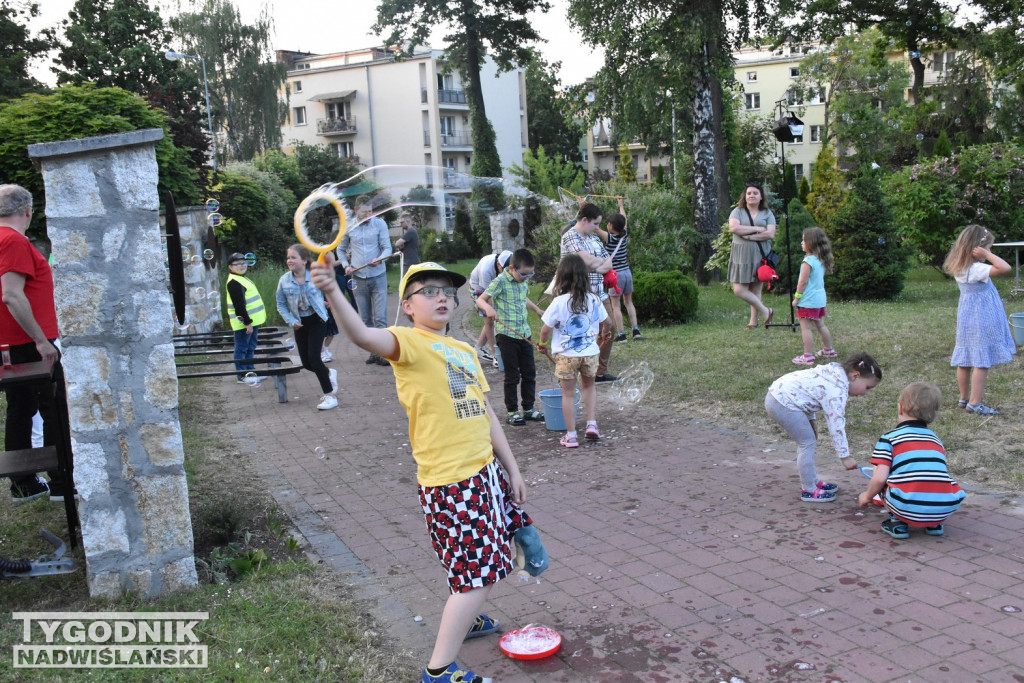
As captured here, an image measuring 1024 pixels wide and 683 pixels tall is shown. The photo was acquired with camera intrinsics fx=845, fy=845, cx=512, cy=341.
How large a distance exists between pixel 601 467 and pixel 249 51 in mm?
46185

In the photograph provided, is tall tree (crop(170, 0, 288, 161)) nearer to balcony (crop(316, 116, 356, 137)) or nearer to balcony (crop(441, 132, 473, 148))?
balcony (crop(316, 116, 356, 137))

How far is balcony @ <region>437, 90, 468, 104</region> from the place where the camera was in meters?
60.8

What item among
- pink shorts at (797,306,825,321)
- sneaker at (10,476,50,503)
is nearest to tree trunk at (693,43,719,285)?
pink shorts at (797,306,825,321)

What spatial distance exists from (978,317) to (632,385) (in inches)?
133

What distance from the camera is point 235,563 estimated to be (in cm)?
468

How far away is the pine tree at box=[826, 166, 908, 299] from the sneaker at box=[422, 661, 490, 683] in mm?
12680

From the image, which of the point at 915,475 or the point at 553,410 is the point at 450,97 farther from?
the point at 915,475

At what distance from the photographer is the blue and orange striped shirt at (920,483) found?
15.6 ft

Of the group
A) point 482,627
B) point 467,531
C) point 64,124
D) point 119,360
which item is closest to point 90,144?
point 119,360

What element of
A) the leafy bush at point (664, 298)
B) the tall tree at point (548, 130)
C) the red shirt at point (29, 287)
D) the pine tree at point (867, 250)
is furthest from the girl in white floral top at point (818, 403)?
the tall tree at point (548, 130)

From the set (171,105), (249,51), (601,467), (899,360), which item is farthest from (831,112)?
(601,467)

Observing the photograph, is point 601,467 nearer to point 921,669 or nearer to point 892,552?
point 892,552

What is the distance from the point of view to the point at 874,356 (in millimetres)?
9461

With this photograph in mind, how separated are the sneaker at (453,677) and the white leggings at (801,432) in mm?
2864
